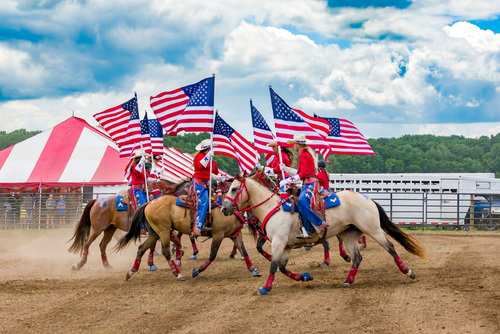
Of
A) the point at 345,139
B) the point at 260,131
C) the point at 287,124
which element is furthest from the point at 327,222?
the point at 345,139

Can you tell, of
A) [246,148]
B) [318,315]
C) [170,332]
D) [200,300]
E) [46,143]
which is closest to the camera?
[170,332]

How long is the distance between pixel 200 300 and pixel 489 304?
4247mm

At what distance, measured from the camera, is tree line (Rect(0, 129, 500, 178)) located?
6419 centimetres

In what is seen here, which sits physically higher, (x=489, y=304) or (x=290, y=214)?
(x=290, y=214)

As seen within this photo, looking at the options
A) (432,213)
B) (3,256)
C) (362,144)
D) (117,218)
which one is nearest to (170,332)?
(117,218)

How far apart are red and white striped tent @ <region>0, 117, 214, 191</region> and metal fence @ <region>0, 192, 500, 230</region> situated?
27.0 inches

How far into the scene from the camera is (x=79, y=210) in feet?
88.1

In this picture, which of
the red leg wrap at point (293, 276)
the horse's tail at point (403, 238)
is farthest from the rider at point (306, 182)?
the horse's tail at point (403, 238)

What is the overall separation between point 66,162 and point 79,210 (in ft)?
8.34

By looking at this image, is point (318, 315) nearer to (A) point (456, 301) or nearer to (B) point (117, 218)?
(A) point (456, 301)

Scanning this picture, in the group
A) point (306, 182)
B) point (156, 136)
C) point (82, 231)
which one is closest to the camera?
point (306, 182)

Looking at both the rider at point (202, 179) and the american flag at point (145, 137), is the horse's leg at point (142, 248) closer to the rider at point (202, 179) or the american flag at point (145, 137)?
the rider at point (202, 179)

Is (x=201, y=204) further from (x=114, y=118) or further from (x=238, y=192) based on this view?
(x=114, y=118)

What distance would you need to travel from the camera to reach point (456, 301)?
840cm
